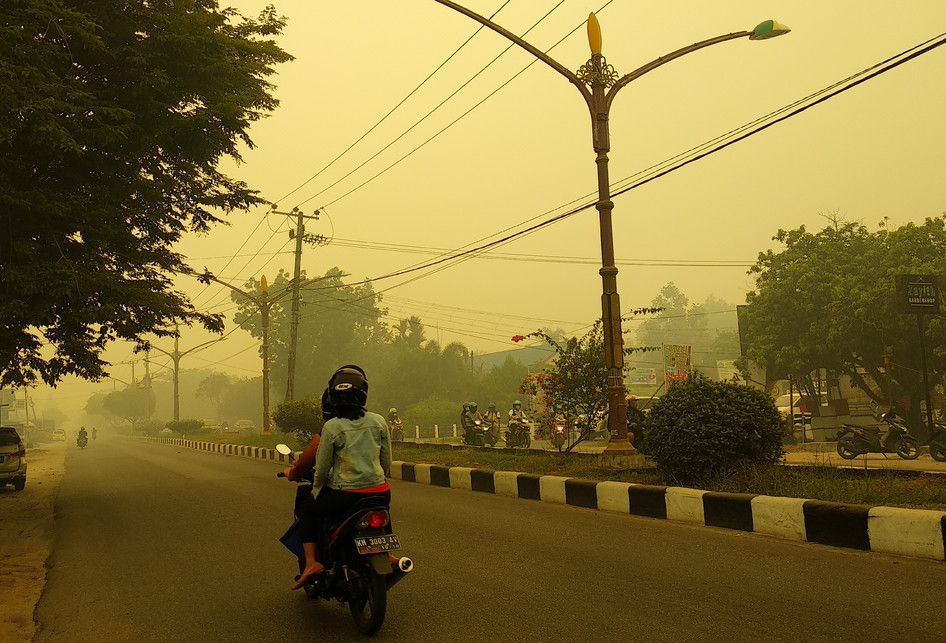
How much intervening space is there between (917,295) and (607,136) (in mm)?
10609

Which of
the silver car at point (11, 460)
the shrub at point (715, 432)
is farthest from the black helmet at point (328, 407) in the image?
the silver car at point (11, 460)

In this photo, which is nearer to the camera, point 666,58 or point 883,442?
point 666,58

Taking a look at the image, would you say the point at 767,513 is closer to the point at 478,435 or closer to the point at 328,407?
the point at 328,407

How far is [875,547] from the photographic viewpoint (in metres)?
6.42

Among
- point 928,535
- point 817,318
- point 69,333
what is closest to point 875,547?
point 928,535

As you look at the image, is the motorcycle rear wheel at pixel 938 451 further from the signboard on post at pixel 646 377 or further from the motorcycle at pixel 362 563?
the signboard on post at pixel 646 377

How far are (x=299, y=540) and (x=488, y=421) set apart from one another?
24307 millimetres

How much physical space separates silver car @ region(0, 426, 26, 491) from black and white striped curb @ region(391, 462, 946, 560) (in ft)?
37.7

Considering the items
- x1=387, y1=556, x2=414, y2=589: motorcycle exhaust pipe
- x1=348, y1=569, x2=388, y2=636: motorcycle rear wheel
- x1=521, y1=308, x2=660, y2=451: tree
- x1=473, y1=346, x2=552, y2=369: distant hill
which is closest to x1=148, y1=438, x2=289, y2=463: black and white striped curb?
x1=521, y1=308, x2=660, y2=451: tree

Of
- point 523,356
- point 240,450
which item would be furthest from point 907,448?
point 523,356

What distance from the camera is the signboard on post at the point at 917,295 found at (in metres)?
18.6

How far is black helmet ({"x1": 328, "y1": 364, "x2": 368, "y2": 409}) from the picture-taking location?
488cm

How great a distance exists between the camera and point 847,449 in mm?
17625

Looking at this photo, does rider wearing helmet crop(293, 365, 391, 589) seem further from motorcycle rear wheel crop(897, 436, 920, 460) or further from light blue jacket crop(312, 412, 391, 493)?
motorcycle rear wheel crop(897, 436, 920, 460)
